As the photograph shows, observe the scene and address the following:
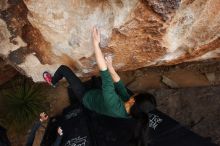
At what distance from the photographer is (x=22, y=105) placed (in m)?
6.50

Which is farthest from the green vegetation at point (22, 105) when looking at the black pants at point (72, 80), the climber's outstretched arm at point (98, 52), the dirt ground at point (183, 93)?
the climber's outstretched arm at point (98, 52)

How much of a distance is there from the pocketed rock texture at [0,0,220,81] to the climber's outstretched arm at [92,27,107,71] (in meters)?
0.10

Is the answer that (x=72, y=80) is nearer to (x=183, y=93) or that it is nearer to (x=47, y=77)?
(x=47, y=77)

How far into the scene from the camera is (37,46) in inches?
217

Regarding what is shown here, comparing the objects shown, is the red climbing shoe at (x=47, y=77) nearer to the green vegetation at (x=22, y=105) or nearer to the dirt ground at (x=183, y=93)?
the green vegetation at (x=22, y=105)

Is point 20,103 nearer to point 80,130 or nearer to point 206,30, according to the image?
point 80,130

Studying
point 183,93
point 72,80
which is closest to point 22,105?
point 72,80

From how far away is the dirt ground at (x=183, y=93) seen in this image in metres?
6.70

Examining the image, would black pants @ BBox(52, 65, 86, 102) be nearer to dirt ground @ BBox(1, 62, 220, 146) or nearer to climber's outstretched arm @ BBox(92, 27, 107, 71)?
climber's outstretched arm @ BBox(92, 27, 107, 71)

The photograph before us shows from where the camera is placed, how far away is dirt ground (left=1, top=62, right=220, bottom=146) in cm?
670

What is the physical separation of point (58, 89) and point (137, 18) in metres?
2.71

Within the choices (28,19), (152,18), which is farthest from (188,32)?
(28,19)

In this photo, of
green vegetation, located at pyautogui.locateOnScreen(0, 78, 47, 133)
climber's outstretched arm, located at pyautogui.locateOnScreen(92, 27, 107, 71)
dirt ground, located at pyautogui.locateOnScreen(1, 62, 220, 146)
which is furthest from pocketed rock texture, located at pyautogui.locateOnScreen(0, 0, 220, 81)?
dirt ground, located at pyautogui.locateOnScreen(1, 62, 220, 146)

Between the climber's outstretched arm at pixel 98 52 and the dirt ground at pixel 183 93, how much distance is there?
210cm
